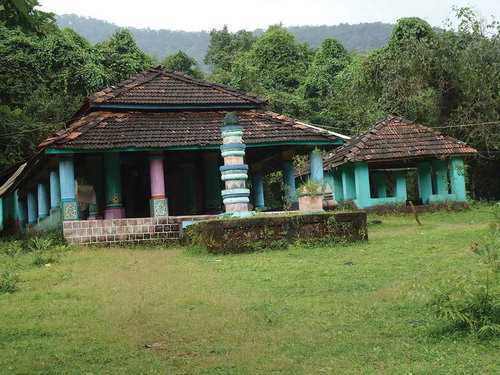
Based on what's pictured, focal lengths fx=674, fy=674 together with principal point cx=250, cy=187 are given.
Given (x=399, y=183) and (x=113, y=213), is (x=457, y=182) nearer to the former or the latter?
(x=399, y=183)

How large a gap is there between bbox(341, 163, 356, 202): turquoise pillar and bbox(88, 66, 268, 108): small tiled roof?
26.1 ft

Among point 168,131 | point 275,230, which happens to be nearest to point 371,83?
point 168,131

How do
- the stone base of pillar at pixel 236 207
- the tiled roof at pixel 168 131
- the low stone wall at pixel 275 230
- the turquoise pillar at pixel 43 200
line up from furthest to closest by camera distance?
1. the turquoise pillar at pixel 43 200
2. the tiled roof at pixel 168 131
3. the stone base of pillar at pixel 236 207
4. the low stone wall at pixel 275 230

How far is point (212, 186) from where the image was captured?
1984cm

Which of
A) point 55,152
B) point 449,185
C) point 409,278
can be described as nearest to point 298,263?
point 409,278

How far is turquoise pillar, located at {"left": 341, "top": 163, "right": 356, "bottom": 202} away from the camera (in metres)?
25.8

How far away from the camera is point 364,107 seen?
98.6ft

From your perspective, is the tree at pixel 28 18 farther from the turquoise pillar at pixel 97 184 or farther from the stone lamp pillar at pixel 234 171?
the turquoise pillar at pixel 97 184

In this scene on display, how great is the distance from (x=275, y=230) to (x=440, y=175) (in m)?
13.7

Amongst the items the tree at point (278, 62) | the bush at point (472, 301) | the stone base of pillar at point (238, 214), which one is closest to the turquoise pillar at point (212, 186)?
the stone base of pillar at point (238, 214)

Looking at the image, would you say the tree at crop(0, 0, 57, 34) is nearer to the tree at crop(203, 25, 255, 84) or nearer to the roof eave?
the roof eave

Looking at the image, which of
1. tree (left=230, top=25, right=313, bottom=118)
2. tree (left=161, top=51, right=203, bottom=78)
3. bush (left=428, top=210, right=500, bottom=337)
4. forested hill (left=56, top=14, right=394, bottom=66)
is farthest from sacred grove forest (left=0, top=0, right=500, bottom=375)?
forested hill (left=56, top=14, right=394, bottom=66)

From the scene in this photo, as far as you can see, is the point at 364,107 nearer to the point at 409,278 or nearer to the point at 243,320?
the point at 409,278

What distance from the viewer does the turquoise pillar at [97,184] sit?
726 inches
